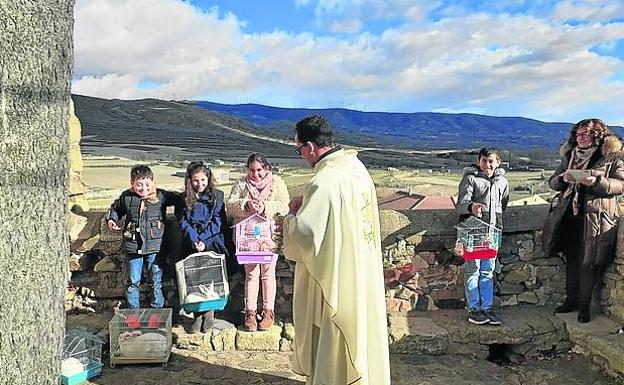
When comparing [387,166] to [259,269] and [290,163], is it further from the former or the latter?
[259,269]

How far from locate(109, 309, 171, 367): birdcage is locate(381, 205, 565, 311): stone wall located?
195 centimetres

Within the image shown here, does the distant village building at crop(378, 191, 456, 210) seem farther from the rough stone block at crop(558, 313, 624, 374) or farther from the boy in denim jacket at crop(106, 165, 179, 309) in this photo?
the boy in denim jacket at crop(106, 165, 179, 309)

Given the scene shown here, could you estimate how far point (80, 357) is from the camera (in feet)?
15.3

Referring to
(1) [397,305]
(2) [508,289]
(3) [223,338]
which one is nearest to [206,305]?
(3) [223,338]

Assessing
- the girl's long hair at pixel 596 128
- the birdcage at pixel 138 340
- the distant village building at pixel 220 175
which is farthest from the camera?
the distant village building at pixel 220 175

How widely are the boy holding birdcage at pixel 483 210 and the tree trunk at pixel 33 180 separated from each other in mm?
3754

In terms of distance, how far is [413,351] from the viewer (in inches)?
208

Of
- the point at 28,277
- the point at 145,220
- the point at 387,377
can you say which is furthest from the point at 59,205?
the point at 145,220

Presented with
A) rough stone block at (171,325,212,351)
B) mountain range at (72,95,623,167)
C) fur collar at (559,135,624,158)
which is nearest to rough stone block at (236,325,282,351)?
rough stone block at (171,325,212,351)

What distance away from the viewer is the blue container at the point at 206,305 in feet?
17.1

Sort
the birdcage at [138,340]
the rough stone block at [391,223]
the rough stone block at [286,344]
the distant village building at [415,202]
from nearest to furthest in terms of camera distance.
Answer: the birdcage at [138,340] < the rough stone block at [286,344] < the rough stone block at [391,223] < the distant village building at [415,202]

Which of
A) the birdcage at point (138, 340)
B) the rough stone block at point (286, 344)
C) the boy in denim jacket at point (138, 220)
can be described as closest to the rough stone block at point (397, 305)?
the rough stone block at point (286, 344)

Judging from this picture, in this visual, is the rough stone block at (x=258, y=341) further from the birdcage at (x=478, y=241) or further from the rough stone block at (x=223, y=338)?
the birdcage at (x=478, y=241)

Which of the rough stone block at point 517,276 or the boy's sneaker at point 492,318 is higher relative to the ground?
the rough stone block at point 517,276
